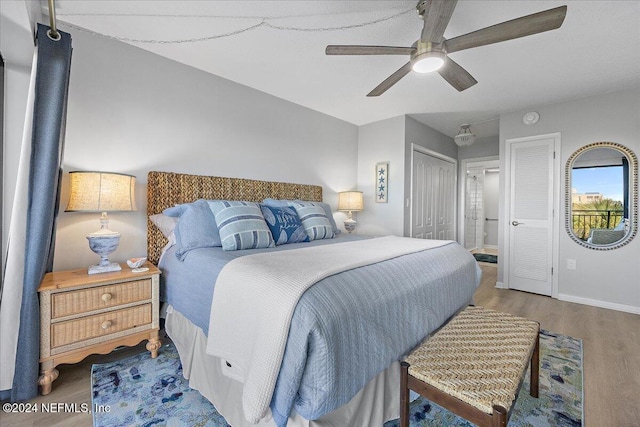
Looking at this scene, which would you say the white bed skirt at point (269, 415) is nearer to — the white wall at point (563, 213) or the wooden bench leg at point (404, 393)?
the wooden bench leg at point (404, 393)

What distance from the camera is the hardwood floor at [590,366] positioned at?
4.75 ft

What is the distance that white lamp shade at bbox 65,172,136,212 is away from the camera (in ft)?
5.77

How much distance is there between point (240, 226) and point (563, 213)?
12.4 ft

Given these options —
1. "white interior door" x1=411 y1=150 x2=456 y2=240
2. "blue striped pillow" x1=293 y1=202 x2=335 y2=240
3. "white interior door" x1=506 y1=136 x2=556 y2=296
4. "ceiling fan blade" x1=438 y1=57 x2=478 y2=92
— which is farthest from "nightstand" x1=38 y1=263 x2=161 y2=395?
"white interior door" x1=506 y1=136 x2=556 y2=296

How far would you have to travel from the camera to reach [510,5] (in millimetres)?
1756

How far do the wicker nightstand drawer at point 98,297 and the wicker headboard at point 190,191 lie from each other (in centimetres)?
49

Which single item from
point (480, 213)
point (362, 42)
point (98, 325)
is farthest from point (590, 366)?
point (480, 213)

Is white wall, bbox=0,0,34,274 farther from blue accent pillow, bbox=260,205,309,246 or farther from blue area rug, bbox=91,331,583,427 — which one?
blue accent pillow, bbox=260,205,309,246

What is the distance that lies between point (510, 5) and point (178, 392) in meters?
3.10

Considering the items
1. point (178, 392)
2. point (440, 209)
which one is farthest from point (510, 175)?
point (178, 392)

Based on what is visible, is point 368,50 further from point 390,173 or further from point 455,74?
point 390,173

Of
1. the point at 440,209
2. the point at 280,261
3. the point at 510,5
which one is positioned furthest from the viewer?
the point at 440,209

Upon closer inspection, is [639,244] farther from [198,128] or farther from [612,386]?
[198,128]

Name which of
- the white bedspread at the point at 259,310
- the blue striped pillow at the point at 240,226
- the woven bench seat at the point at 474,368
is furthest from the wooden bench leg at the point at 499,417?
the blue striped pillow at the point at 240,226
